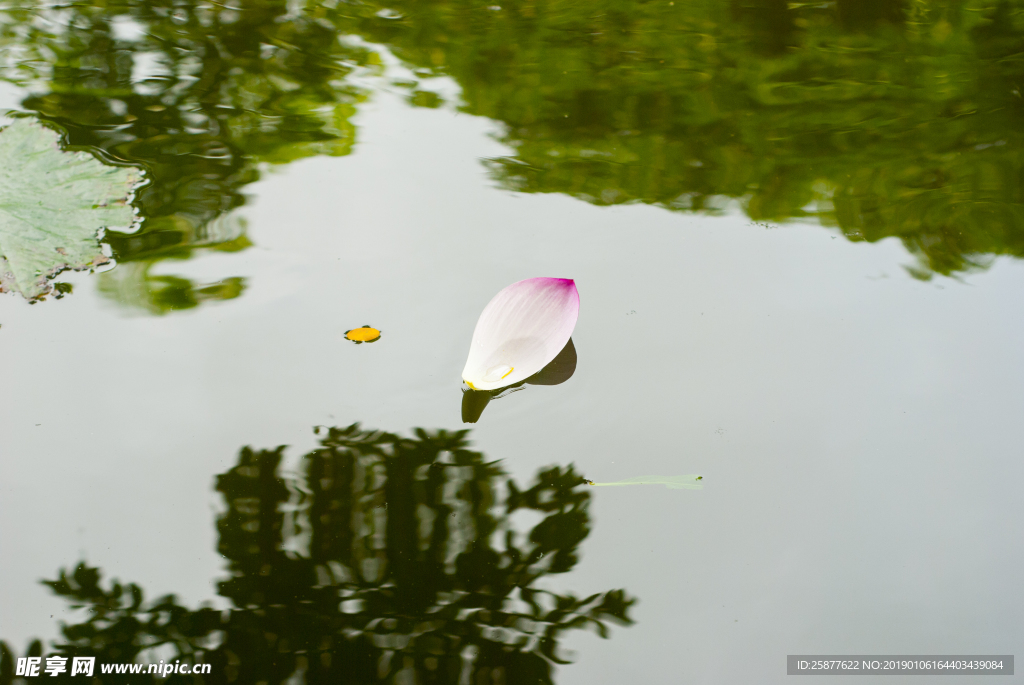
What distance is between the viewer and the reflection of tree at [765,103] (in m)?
0.84

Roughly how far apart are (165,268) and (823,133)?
0.90 m

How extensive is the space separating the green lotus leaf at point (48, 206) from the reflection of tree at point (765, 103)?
1.51ft

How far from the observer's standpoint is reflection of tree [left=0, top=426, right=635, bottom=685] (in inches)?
22.8

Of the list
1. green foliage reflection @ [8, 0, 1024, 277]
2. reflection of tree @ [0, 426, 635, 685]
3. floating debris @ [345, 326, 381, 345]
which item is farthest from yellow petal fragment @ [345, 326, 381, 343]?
green foliage reflection @ [8, 0, 1024, 277]

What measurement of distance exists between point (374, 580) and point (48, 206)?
0.61 m

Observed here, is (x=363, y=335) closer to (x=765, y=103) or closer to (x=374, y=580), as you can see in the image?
(x=374, y=580)

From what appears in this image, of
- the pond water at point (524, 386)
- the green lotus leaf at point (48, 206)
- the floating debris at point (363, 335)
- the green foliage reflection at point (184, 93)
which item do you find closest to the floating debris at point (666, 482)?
the pond water at point (524, 386)

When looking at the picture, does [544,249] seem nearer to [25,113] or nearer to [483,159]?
[483,159]

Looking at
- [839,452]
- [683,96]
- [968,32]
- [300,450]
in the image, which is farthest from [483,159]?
[968,32]

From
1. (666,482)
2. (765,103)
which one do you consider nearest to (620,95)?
(765,103)

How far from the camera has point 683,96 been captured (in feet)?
3.10

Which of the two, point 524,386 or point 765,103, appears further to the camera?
point 765,103

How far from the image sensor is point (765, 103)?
936 millimetres

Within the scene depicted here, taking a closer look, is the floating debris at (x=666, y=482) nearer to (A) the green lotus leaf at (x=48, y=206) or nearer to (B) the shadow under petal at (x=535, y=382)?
(B) the shadow under petal at (x=535, y=382)
